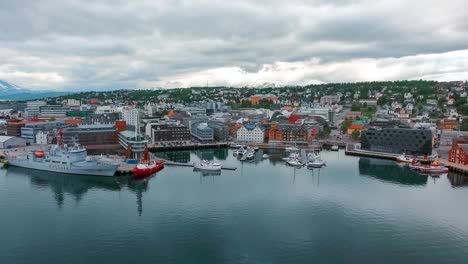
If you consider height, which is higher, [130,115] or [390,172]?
[130,115]

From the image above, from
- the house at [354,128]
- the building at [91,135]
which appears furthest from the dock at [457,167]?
the building at [91,135]

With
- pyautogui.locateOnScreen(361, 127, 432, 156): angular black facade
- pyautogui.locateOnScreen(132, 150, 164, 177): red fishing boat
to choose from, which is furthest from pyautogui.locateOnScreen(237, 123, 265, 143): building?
pyautogui.locateOnScreen(132, 150, 164, 177): red fishing boat

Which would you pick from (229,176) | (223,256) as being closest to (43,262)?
(223,256)

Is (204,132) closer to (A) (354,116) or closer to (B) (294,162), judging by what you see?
(B) (294,162)

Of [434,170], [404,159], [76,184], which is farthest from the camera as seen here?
[404,159]

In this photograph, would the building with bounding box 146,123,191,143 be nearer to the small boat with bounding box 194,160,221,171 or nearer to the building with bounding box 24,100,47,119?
the small boat with bounding box 194,160,221,171

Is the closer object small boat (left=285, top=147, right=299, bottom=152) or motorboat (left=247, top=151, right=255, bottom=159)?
motorboat (left=247, top=151, right=255, bottom=159)

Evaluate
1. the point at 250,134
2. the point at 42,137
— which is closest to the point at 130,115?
the point at 42,137
